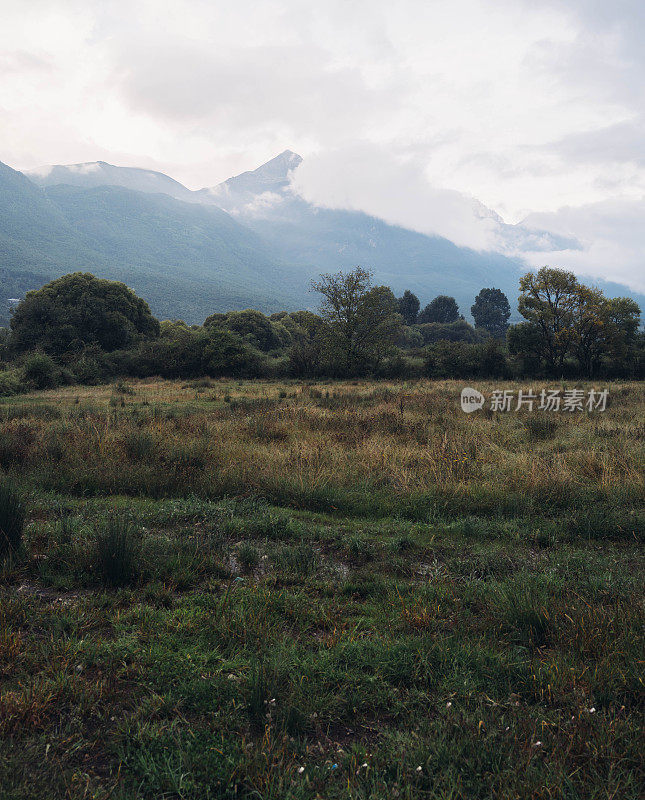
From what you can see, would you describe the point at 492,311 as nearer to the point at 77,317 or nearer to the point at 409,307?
the point at 409,307

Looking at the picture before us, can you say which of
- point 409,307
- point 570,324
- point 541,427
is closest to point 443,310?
point 409,307

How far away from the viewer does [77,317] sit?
42.7 meters

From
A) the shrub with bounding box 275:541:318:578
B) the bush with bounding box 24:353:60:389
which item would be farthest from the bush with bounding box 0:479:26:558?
the bush with bounding box 24:353:60:389

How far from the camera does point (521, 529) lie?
243 inches

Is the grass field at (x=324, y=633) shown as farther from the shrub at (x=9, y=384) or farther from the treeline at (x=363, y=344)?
the treeline at (x=363, y=344)

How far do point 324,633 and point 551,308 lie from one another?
44161 mm

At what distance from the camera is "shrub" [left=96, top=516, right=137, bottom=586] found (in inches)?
177

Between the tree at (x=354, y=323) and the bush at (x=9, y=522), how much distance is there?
3479 centimetres

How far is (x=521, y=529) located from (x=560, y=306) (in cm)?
4135

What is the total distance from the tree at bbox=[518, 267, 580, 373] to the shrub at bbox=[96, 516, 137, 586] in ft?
140

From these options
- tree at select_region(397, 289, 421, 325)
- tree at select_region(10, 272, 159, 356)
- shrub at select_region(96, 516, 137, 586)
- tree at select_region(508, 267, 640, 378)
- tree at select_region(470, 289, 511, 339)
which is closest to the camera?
shrub at select_region(96, 516, 137, 586)

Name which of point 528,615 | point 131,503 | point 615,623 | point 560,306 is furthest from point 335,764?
point 560,306

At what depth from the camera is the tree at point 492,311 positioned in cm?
11512

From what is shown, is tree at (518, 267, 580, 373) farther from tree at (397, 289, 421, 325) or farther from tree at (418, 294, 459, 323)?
tree at (418, 294, 459, 323)
